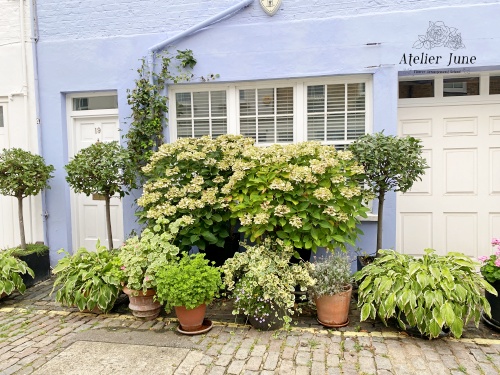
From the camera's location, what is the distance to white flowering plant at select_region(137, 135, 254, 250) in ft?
16.3

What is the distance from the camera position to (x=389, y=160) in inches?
190

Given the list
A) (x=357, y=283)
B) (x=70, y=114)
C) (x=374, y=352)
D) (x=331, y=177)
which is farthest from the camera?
(x=70, y=114)

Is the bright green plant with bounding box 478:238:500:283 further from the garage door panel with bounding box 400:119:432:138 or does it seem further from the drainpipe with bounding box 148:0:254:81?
the drainpipe with bounding box 148:0:254:81

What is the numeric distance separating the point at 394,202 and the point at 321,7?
9.38ft

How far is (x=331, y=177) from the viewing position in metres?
4.54

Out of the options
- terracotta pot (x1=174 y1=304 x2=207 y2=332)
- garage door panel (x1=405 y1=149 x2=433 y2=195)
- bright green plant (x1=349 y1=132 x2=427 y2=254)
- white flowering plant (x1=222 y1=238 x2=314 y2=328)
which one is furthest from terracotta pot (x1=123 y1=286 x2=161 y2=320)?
garage door panel (x1=405 y1=149 x2=433 y2=195)

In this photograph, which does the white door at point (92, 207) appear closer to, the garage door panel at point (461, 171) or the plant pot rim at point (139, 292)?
the plant pot rim at point (139, 292)

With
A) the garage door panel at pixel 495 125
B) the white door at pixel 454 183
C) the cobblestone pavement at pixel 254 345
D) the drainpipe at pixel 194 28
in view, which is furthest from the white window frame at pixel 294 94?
the cobblestone pavement at pixel 254 345

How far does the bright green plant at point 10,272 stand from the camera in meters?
5.11

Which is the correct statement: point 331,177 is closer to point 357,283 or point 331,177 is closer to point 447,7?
point 357,283

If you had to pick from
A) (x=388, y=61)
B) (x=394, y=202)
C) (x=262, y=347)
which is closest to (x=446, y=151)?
(x=394, y=202)

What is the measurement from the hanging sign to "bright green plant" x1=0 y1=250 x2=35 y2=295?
187 inches

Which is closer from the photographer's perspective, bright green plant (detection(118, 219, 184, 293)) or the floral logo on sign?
bright green plant (detection(118, 219, 184, 293))

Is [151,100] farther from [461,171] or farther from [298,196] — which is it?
[461,171]
